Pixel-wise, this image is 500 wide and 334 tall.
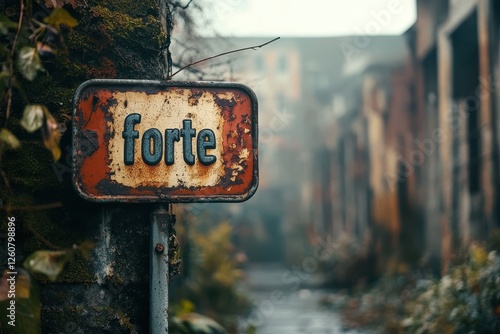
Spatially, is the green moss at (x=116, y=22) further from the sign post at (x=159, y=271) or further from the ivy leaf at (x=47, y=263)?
the ivy leaf at (x=47, y=263)

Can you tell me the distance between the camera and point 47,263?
2.04 meters

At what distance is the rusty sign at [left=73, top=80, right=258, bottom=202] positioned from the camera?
2.48 m

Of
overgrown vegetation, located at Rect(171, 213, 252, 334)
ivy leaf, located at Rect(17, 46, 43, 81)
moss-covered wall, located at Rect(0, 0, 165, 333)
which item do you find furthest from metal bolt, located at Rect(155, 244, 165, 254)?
overgrown vegetation, located at Rect(171, 213, 252, 334)

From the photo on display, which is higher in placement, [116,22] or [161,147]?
[116,22]

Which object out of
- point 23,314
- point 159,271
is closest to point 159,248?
point 159,271

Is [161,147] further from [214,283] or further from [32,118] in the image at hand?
[214,283]

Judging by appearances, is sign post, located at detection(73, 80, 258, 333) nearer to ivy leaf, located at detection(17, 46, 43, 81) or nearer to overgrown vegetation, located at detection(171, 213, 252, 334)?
ivy leaf, located at detection(17, 46, 43, 81)

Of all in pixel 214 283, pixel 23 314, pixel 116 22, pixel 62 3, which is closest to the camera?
pixel 23 314

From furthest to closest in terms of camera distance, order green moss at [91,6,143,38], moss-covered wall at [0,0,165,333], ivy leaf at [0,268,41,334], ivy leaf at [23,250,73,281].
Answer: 1. green moss at [91,6,143,38]
2. moss-covered wall at [0,0,165,333]
3. ivy leaf at [0,268,41,334]
4. ivy leaf at [23,250,73,281]

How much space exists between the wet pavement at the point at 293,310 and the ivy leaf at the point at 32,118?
27.9 ft

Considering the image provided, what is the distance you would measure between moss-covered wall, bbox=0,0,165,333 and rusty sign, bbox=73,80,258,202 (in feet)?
0.64

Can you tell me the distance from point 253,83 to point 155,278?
252 centimetres

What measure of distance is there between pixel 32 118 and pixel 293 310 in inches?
468

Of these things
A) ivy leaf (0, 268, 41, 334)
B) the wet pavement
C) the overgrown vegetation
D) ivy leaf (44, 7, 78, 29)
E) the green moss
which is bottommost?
the wet pavement
